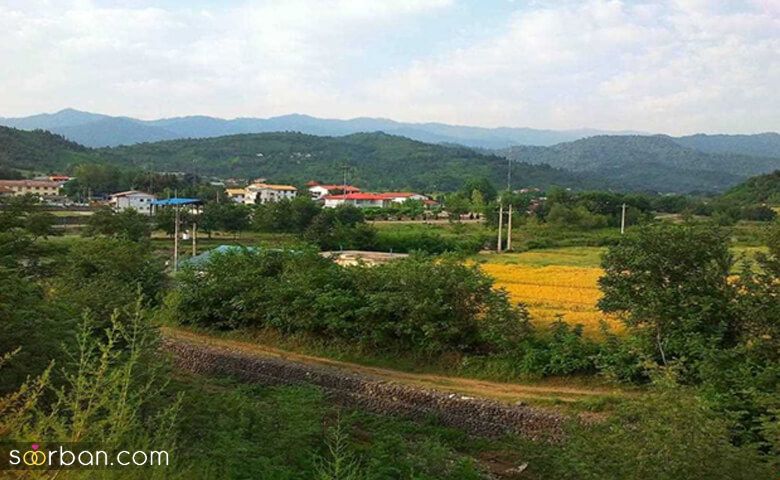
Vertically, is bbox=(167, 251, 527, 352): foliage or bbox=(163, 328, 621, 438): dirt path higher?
bbox=(167, 251, 527, 352): foliage

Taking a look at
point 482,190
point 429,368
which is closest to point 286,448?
point 429,368

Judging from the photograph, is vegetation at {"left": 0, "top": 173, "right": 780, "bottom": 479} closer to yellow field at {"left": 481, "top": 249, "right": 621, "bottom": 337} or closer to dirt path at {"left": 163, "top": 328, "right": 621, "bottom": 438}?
yellow field at {"left": 481, "top": 249, "right": 621, "bottom": 337}

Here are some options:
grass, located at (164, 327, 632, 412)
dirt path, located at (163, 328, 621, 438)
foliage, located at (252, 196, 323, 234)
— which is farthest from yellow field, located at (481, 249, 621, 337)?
foliage, located at (252, 196, 323, 234)

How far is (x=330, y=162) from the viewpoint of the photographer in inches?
5000

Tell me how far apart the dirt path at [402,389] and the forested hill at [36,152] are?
76181 millimetres

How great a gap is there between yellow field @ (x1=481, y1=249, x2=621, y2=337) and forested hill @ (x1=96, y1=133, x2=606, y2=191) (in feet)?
268

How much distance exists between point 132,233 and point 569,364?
27.2 meters

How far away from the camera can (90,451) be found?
4309 mm

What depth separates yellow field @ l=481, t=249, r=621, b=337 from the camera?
16453 mm

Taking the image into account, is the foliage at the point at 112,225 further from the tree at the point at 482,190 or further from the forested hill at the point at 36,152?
the forested hill at the point at 36,152

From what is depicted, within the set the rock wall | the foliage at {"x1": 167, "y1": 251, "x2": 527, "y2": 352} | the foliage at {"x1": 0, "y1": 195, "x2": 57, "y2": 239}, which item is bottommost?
the rock wall

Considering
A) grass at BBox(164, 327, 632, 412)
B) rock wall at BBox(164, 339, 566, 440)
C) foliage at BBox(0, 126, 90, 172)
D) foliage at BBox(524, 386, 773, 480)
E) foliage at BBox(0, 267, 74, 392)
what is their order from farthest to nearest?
foliage at BBox(0, 126, 90, 172) < grass at BBox(164, 327, 632, 412) < rock wall at BBox(164, 339, 566, 440) < foliage at BBox(0, 267, 74, 392) < foliage at BBox(524, 386, 773, 480)

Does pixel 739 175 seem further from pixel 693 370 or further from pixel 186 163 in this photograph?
pixel 693 370

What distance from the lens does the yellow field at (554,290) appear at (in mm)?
16453
